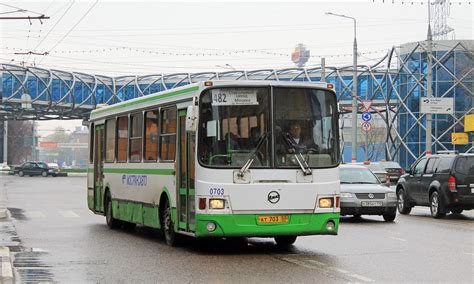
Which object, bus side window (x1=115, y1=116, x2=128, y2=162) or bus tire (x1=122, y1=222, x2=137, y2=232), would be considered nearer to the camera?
bus side window (x1=115, y1=116, x2=128, y2=162)

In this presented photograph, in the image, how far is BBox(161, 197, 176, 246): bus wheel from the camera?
15.7 meters

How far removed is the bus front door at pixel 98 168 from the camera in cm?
2092

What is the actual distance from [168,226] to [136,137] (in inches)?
104

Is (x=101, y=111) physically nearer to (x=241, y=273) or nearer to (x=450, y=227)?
(x=450, y=227)

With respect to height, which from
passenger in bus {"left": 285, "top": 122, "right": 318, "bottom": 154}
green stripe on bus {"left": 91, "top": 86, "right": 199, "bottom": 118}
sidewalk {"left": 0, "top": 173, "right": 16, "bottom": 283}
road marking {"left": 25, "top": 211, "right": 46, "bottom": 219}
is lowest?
road marking {"left": 25, "top": 211, "right": 46, "bottom": 219}

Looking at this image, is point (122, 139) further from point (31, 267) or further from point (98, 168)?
point (31, 267)

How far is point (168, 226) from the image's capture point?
1596 centimetres

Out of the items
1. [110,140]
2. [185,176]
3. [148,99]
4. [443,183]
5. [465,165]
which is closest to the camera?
[185,176]

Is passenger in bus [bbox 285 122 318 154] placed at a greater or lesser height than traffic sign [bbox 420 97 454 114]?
lesser

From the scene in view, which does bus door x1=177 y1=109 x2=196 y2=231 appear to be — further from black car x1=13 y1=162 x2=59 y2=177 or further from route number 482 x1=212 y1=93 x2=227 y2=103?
black car x1=13 y1=162 x2=59 y2=177

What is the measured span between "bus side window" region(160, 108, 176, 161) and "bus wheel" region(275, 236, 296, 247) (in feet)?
7.83

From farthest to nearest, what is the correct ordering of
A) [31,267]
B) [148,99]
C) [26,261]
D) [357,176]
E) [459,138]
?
1. [459,138]
2. [357,176]
3. [148,99]
4. [26,261]
5. [31,267]

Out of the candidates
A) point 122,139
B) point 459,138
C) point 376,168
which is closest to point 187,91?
point 122,139

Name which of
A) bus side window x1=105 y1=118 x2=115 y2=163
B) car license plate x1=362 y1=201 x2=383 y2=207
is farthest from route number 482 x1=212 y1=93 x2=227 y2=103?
car license plate x1=362 y1=201 x2=383 y2=207
